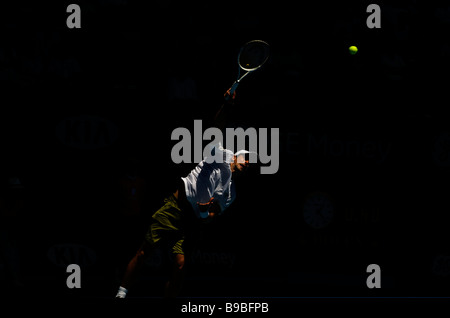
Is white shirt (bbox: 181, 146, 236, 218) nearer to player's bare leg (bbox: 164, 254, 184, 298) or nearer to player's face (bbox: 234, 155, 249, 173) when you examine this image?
player's face (bbox: 234, 155, 249, 173)

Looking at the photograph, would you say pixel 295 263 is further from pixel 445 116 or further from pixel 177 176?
pixel 445 116

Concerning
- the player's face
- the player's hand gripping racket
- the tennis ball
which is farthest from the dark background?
the player's face

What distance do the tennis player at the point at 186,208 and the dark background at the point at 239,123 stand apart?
1091 mm

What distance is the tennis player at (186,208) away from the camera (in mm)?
4672

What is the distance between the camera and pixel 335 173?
619 centimetres

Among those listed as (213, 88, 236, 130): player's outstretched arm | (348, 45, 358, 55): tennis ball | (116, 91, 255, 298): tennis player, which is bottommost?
(116, 91, 255, 298): tennis player

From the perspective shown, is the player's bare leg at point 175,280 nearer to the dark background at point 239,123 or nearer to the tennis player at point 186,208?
the tennis player at point 186,208

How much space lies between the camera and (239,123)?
19.4ft

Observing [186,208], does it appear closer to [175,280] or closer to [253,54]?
[175,280]

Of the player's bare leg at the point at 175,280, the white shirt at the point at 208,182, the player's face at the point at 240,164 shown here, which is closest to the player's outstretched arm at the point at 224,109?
the white shirt at the point at 208,182

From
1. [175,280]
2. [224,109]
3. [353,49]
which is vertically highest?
[353,49]

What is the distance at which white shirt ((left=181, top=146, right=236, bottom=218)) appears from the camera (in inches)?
189

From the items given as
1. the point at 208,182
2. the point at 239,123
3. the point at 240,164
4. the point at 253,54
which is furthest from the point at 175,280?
the point at 253,54

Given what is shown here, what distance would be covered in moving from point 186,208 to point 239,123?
1.45 metres
